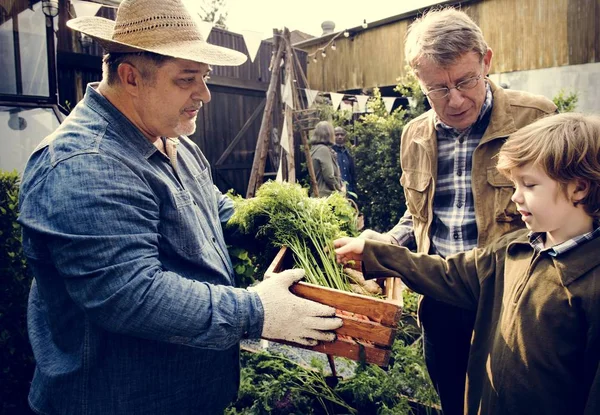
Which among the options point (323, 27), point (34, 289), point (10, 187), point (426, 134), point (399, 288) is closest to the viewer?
point (34, 289)

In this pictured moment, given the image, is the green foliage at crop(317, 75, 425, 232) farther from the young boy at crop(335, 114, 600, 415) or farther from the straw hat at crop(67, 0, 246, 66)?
the straw hat at crop(67, 0, 246, 66)

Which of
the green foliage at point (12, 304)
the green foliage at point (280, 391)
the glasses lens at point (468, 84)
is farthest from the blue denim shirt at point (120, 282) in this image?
the green foliage at point (12, 304)

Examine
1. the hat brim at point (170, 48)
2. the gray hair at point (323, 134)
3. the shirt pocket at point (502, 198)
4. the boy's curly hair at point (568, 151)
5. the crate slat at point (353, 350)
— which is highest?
the hat brim at point (170, 48)

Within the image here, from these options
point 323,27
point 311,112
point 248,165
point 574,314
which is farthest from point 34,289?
point 323,27

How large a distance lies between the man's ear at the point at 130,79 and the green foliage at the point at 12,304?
184cm

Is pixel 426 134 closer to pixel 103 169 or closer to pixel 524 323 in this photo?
pixel 524 323

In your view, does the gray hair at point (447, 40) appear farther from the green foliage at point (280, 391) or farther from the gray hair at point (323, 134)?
the gray hair at point (323, 134)

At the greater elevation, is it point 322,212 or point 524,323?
point 322,212

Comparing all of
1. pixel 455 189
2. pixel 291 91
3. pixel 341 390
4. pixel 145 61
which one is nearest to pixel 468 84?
pixel 455 189

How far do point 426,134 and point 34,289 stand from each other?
1998 millimetres

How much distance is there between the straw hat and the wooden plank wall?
10239 mm

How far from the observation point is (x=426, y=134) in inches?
100

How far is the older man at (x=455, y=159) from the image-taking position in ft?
7.26

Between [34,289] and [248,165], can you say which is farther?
[248,165]
